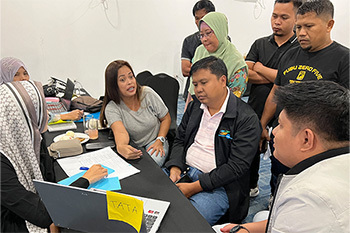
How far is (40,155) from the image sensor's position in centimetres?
127

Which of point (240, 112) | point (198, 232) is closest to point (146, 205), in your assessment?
point (198, 232)

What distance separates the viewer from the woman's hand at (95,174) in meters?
1.27

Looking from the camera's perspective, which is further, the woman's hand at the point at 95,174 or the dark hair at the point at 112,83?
the dark hair at the point at 112,83

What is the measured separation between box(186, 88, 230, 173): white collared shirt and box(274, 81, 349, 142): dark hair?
75cm

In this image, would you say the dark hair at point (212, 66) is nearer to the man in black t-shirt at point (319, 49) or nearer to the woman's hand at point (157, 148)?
the man in black t-shirt at point (319, 49)

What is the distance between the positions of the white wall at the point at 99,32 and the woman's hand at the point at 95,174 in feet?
10.6

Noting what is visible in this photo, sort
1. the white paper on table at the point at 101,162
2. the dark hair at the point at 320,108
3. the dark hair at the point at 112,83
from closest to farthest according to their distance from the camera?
the dark hair at the point at 320,108
the white paper on table at the point at 101,162
the dark hair at the point at 112,83

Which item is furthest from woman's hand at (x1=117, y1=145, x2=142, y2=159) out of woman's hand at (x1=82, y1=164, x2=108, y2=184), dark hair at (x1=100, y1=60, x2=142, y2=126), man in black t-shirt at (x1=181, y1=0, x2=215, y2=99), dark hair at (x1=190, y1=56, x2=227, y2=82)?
man in black t-shirt at (x1=181, y1=0, x2=215, y2=99)

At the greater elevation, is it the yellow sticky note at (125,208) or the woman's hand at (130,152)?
the yellow sticky note at (125,208)

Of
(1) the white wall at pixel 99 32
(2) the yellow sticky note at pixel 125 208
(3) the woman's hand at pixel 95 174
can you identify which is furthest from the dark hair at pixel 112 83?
(1) the white wall at pixel 99 32

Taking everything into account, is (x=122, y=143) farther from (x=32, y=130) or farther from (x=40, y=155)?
(x=32, y=130)

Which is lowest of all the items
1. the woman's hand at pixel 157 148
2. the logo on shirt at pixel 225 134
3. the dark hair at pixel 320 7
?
the woman's hand at pixel 157 148

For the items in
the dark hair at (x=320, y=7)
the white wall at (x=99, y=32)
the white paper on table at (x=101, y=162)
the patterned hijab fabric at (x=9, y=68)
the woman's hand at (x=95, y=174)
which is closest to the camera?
the woman's hand at (x=95, y=174)

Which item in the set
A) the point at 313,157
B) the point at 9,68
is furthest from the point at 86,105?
the point at 313,157
